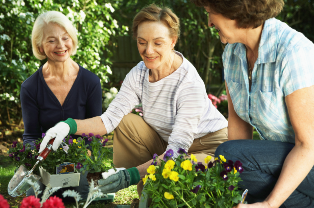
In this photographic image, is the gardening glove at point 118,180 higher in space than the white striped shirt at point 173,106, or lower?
lower

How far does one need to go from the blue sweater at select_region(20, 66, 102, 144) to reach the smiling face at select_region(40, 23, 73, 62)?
220mm

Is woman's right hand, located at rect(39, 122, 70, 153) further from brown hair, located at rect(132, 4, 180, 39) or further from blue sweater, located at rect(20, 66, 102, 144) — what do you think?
brown hair, located at rect(132, 4, 180, 39)

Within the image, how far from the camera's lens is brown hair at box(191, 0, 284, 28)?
4.57 ft

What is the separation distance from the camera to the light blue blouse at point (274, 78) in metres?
1.38

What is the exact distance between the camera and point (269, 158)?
1.49 metres

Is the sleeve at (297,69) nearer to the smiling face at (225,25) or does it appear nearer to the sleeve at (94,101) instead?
the smiling face at (225,25)

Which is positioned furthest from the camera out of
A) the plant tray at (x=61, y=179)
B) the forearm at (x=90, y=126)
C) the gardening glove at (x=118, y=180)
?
the forearm at (x=90, y=126)

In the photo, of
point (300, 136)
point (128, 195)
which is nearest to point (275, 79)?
point (300, 136)

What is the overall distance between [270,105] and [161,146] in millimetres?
881

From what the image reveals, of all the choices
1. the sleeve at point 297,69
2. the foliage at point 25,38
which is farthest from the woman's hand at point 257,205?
the foliage at point 25,38

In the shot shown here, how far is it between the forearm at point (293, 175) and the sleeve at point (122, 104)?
3.61ft

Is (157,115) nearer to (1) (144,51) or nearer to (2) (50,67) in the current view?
(1) (144,51)

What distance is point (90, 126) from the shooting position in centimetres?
201

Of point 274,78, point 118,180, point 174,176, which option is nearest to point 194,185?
point 174,176
